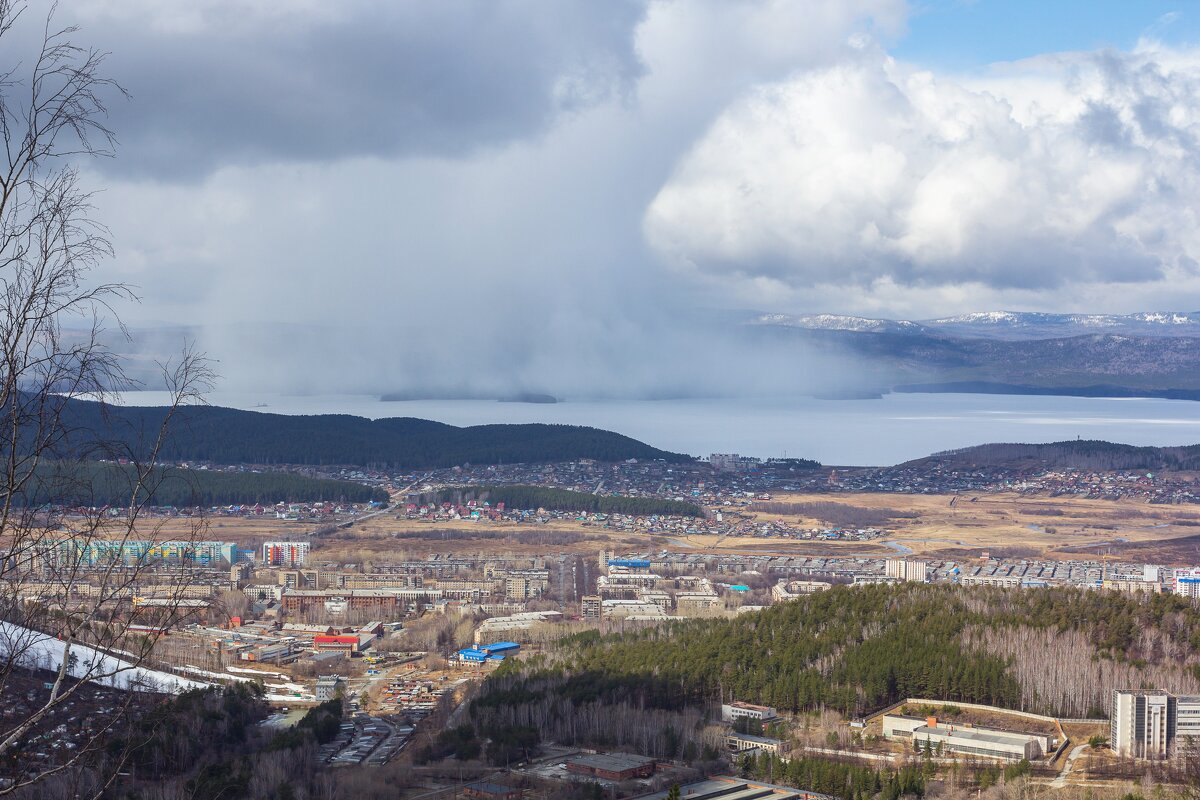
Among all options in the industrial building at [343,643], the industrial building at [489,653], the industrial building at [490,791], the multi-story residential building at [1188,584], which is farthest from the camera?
the multi-story residential building at [1188,584]

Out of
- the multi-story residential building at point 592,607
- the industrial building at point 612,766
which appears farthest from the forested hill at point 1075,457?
the industrial building at point 612,766

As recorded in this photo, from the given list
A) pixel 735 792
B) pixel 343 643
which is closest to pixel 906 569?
pixel 343 643

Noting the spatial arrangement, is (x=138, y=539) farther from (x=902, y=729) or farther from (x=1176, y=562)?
(x=1176, y=562)

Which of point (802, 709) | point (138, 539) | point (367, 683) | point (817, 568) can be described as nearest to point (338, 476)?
point (817, 568)

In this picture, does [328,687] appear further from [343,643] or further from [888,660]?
[888,660]

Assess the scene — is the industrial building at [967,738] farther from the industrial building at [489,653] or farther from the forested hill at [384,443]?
the forested hill at [384,443]

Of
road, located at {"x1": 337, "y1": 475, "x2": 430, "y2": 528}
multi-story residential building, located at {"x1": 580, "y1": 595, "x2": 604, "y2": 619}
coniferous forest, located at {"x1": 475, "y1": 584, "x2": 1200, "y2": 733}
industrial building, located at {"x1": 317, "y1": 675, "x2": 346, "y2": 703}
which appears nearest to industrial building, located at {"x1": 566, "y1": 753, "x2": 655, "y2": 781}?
coniferous forest, located at {"x1": 475, "y1": 584, "x2": 1200, "y2": 733}

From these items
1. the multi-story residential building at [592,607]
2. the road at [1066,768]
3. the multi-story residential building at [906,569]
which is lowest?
the road at [1066,768]
